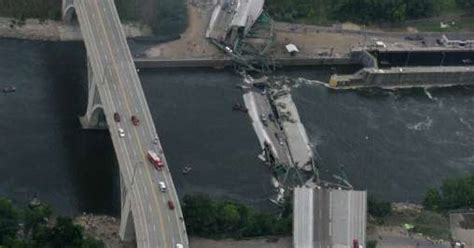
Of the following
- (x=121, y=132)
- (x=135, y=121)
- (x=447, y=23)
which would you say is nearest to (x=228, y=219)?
(x=121, y=132)

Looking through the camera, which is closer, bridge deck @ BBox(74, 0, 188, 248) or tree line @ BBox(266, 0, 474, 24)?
bridge deck @ BBox(74, 0, 188, 248)

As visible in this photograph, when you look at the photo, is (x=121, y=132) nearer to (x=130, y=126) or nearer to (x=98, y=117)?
(x=130, y=126)

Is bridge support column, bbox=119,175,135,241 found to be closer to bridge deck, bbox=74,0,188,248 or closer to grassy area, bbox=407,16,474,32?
bridge deck, bbox=74,0,188,248

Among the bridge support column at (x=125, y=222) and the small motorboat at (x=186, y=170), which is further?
the small motorboat at (x=186, y=170)

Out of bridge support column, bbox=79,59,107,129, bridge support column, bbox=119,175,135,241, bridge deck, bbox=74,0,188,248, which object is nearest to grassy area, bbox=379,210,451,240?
bridge deck, bbox=74,0,188,248

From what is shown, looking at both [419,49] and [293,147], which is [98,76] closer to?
[293,147]

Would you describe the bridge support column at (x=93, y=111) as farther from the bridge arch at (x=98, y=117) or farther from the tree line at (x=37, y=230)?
the tree line at (x=37, y=230)

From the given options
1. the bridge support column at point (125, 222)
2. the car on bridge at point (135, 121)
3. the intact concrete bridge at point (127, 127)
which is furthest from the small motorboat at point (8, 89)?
the bridge support column at point (125, 222)
